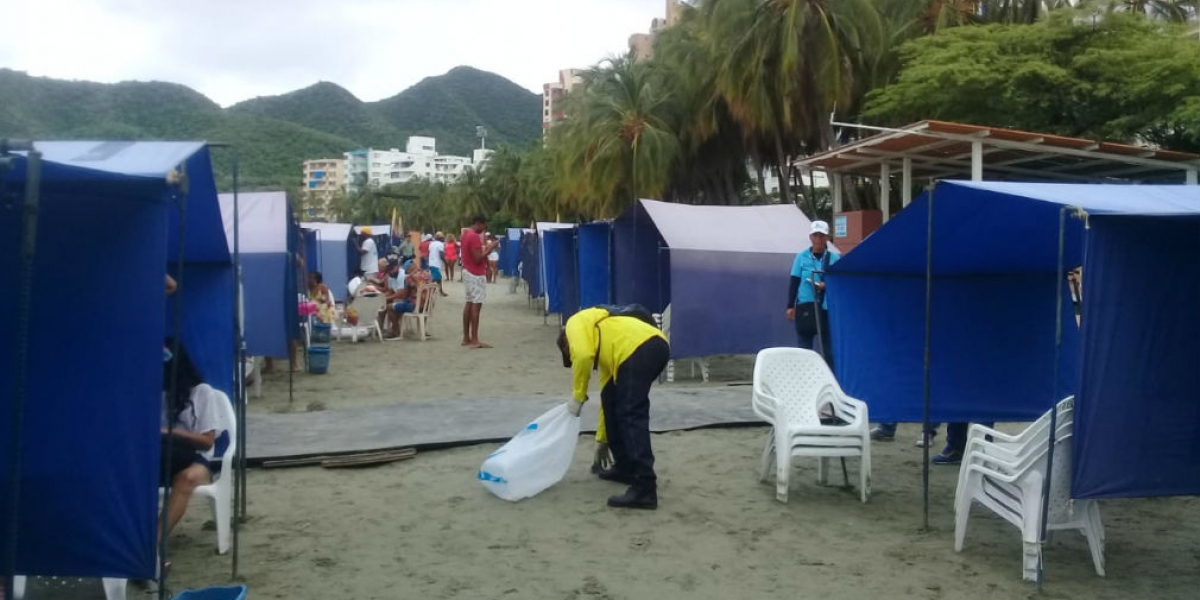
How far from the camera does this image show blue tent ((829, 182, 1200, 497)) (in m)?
4.44

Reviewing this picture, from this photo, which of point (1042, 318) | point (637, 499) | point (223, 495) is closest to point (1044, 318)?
point (1042, 318)

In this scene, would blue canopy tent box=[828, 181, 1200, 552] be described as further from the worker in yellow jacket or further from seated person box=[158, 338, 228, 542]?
seated person box=[158, 338, 228, 542]

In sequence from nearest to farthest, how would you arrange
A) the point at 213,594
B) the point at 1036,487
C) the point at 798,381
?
the point at 213,594
the point at 1036,487
the point at 798,381

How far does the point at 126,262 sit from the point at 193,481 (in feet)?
5.08

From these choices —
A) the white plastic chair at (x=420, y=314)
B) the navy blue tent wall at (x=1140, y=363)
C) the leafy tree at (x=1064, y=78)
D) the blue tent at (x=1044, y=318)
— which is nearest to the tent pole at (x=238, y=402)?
the blue tent at (x=1044, y=318)

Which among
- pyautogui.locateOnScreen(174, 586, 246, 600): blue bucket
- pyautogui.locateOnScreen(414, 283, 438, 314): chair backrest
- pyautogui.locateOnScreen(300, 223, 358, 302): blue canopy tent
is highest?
pyautogui.locateOnScreen(300, 223, 358, 302): blue canopy tent

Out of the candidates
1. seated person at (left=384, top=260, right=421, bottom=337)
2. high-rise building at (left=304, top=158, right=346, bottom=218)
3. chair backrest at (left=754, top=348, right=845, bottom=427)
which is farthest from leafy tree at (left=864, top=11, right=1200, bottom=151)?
high-rise building at (left=304, top=158, right=346, bottom=218)

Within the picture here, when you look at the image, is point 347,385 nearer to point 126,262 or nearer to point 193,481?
point 193,481

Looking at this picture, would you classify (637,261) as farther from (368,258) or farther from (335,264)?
(368,258)

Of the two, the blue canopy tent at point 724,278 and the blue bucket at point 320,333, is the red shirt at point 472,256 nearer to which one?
the blue bucket at point 320,333

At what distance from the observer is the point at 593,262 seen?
14734mm

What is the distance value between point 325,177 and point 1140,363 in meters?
107

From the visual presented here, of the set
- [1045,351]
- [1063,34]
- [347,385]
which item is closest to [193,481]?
[1045,351]

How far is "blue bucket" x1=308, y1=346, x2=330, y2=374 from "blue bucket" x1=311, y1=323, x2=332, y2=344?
108 centimetres
